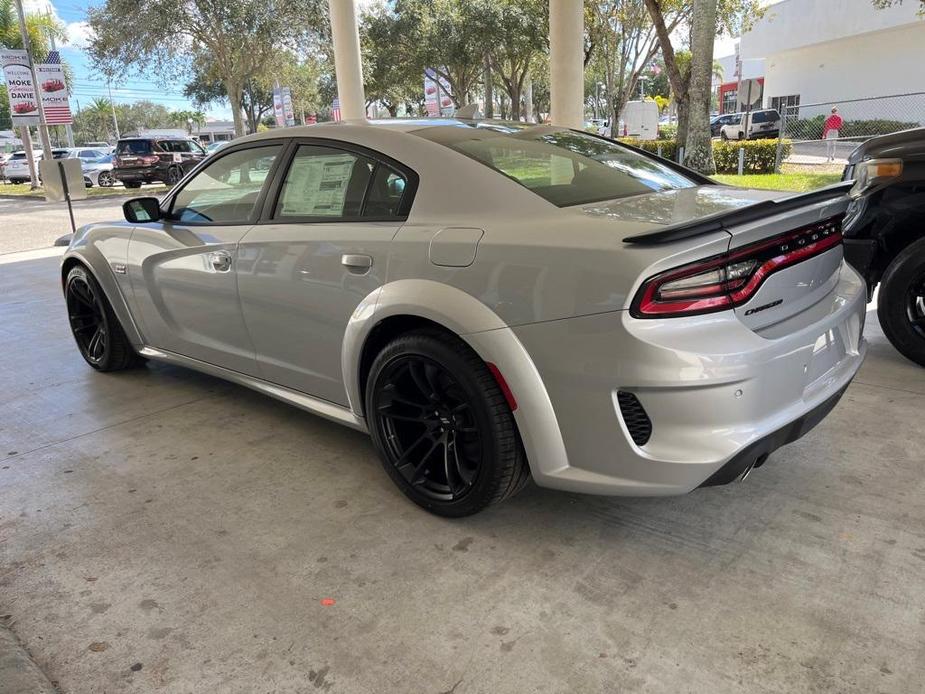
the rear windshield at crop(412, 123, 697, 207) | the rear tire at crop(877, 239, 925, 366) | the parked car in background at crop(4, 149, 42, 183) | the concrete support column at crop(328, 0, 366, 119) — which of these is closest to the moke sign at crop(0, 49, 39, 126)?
the parked car in background at crop(4, 149, 42, 183)

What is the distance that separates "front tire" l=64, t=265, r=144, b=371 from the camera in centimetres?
454

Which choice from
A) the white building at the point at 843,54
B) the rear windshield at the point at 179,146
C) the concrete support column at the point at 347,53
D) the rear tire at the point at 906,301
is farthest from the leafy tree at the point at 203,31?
the rear tire at the point at 906,301

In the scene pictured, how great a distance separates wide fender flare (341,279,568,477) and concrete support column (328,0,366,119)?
451 inches

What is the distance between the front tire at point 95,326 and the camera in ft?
14.9

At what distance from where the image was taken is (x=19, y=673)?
206 centimetres

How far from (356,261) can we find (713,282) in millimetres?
1383

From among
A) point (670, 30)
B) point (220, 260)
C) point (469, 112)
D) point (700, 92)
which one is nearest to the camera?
point (220, 260)

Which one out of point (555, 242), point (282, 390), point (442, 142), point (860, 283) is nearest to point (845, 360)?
point (860, 283)

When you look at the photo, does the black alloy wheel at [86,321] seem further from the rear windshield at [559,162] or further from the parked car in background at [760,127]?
the parked car in background at [760,127]

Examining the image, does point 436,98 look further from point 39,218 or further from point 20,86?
point 20,86

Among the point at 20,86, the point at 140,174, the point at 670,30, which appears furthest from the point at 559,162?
the point at 20,86

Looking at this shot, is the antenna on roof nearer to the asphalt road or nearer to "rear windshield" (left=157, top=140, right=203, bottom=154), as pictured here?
the asphalt road

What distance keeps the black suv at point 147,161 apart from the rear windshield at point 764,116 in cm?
2360

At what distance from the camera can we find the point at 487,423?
2479 mm
